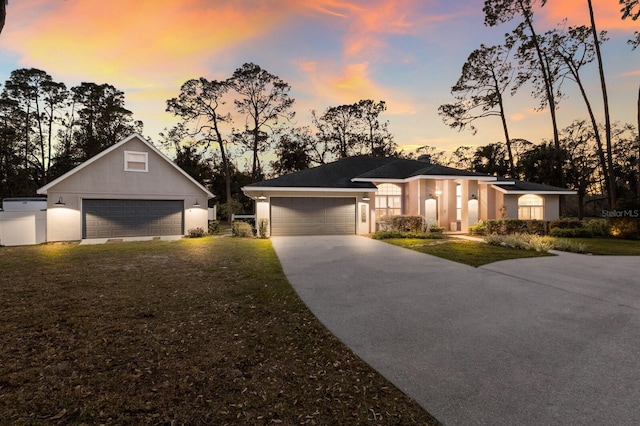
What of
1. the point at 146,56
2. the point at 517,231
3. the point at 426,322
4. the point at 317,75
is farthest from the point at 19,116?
the point at 517,231

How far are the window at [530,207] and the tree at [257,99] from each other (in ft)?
73.1

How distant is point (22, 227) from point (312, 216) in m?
14.0

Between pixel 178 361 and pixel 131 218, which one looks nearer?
pixel 178 361

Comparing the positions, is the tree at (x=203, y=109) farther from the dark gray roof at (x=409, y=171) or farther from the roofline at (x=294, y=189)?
the dark gray roof at (x=409, y=171)

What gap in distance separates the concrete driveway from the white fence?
1430 centimetres

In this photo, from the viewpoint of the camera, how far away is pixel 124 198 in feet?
50.3

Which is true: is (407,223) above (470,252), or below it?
above

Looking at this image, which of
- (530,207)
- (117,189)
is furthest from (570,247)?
(117,189)

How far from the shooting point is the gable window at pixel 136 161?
50.5 feet

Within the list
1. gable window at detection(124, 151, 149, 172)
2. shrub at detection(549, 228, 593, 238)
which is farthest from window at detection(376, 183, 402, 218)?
gable window at detection(124, 151, 149, 172)

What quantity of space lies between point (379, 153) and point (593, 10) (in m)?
20.1

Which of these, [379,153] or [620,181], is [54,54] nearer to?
[379,153]

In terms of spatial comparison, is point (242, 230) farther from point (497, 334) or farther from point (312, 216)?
point (497, 334)

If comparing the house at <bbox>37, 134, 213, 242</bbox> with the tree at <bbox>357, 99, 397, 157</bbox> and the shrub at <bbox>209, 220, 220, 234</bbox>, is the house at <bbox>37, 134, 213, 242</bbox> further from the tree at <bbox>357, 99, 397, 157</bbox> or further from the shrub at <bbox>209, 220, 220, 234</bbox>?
the tree at <bbox>357, 99, 397, 157</bbox>
